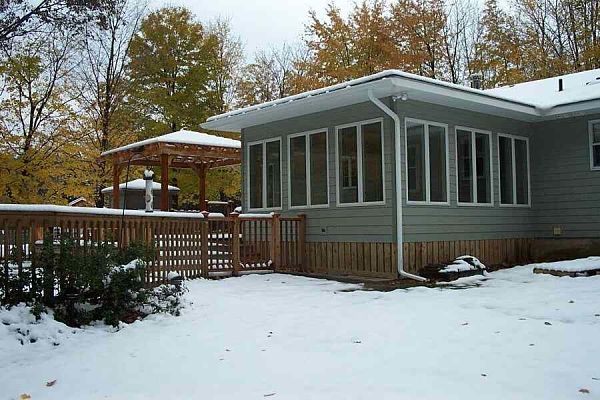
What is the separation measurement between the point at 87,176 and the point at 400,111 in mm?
11709

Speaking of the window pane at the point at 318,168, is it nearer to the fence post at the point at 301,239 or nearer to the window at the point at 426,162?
the fence post at the point at 301,239

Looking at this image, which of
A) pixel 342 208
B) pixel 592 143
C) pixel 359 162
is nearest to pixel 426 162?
pixel 359 162

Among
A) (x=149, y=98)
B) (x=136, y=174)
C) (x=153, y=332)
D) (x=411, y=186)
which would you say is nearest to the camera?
(x=153, y=332)

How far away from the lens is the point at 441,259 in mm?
9383

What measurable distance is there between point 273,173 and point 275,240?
1752 mm

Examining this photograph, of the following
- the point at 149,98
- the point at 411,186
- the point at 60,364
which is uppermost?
the point at 149,98

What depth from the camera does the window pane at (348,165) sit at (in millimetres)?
9430

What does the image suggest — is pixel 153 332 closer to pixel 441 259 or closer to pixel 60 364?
pixel 60 364

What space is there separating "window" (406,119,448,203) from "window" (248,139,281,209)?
2.88m

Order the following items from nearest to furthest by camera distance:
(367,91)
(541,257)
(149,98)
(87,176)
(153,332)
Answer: (153,332) < (367,91) < (541,257) < (87,176) < (149,98)

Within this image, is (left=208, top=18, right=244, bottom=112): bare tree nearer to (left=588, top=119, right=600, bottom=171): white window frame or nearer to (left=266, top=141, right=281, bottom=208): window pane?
(left=266, top=141, right=281, bottom=208): window pane

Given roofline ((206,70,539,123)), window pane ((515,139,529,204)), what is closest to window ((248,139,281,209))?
roofline ((206,70,539,123))

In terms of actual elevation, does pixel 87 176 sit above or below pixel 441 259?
→ above

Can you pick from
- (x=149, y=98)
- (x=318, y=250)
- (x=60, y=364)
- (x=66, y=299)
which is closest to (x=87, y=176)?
(x=149, y=98)
